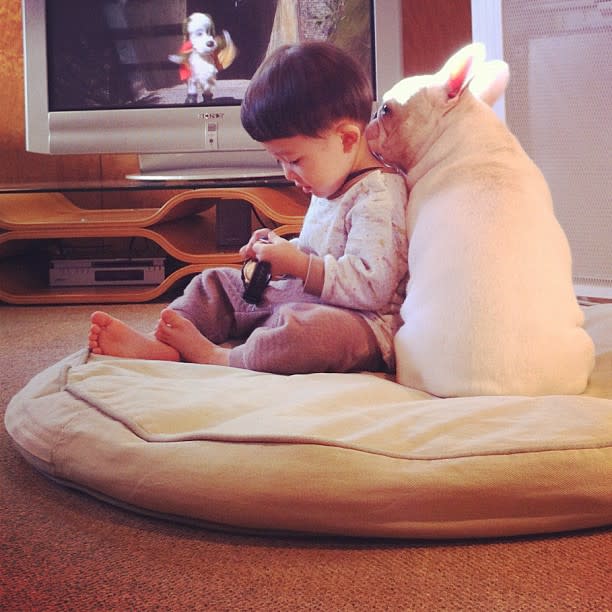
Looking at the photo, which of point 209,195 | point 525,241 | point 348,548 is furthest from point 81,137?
point 348,548

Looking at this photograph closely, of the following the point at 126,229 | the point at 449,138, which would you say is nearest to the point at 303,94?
the point at 449,138

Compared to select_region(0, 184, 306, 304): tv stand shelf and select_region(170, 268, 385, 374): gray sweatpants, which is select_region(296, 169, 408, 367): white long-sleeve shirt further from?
select_region(0, 184, 306, 304): tv stand shelf

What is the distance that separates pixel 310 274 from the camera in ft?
4.53

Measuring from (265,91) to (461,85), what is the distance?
0.95 feet

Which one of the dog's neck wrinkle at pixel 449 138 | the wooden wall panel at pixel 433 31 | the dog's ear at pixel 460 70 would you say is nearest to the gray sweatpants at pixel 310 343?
the dog's neck wrinkle at pixel 449 138

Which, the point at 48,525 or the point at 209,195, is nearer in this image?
the point at 48,525

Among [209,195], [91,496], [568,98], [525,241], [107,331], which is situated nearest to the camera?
[91,496]

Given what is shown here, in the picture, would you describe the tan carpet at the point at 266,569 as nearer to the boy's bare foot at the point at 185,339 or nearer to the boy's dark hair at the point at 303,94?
the boy's bare foot at the point at 185,339

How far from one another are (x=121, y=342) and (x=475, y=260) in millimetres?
582

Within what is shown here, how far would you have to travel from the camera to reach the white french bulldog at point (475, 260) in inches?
44.1

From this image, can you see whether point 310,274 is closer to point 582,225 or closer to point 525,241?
point 525,241

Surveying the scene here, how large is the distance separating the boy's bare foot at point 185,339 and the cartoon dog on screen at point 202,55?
1.60 meters

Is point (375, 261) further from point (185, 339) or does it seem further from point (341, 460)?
point (341, 460)

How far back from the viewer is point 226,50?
9.48ft
